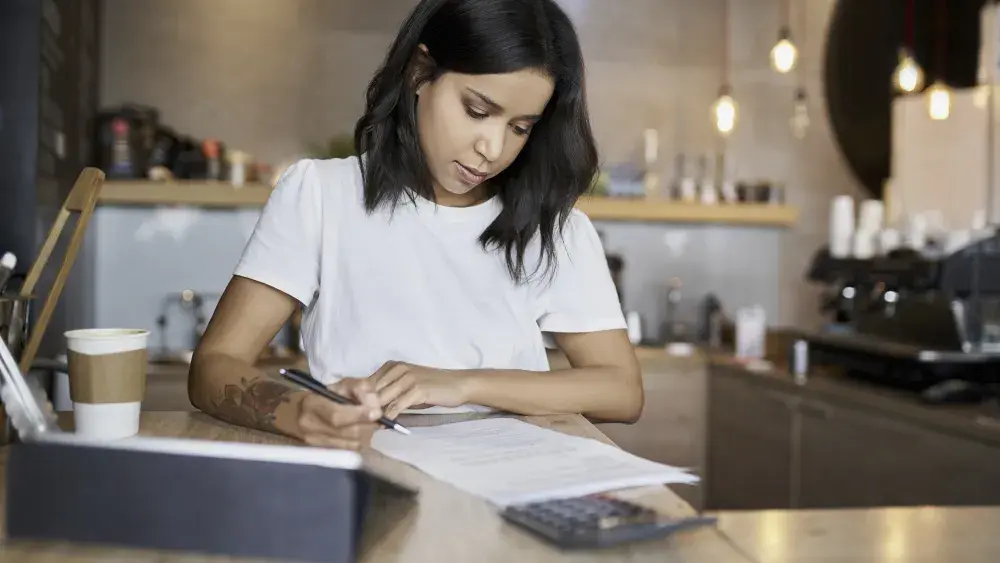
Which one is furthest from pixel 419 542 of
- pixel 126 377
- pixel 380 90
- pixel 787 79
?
pixel 787 79

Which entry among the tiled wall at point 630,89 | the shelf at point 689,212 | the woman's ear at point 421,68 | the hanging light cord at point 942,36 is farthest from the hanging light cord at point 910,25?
the woman's ear at point 421,68

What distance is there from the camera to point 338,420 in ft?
3.43

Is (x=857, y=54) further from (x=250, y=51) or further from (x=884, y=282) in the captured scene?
(x=250, y=51)

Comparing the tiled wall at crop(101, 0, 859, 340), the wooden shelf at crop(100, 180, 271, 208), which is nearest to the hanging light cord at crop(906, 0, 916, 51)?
the tiled wall at crop(101, 0, 859, 340)

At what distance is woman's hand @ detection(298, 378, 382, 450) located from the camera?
1043 mm

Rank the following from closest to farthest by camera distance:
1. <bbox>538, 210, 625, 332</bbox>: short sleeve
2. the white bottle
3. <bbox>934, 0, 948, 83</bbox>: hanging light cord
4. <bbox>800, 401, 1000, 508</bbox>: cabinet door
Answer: <bbox>538, 210, 625, 332</bbox>: short sleeve
<bbox>800, 401, 1000, 508</bbox>: cabinet door
the white bottle
<bbox>934, 0, 948, 83</bbox>: hanging light cord

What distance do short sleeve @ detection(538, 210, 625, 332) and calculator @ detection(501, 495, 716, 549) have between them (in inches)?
28.9

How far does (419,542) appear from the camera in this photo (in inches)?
32.8

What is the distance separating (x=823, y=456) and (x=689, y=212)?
155cm

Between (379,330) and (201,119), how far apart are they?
10.9 ft

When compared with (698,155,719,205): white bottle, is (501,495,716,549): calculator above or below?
below

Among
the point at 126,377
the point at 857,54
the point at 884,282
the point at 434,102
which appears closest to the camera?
the point at 126,377

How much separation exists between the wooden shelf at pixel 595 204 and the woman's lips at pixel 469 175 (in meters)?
2.43

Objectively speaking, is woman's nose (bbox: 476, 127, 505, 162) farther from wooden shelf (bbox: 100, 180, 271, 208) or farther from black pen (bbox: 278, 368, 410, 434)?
wooden shelf (bbox: 100, 180, 271, 208)
